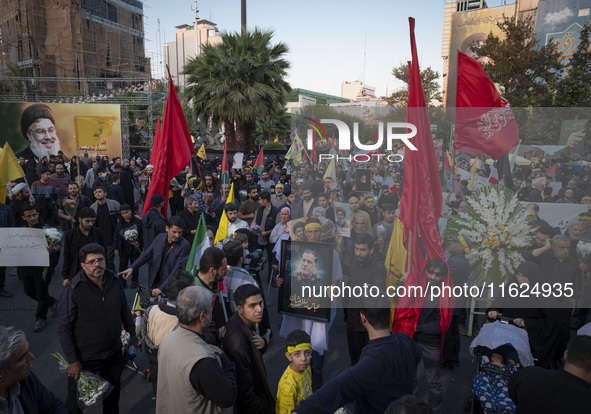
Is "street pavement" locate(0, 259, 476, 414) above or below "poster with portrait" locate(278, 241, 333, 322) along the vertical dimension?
below

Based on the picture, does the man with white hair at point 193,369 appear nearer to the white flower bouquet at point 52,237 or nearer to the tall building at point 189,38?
the white flower bouquet at point 52,237

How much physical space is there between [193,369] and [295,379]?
3.20ft

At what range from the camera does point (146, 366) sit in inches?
191

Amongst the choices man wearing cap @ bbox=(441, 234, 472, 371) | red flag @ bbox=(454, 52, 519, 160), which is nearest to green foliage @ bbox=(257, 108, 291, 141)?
red flag @ bbox=(454, 52, 519, 160)

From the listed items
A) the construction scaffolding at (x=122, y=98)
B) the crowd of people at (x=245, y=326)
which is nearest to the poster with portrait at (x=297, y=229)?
the crowd of people at (x=245, y=326)

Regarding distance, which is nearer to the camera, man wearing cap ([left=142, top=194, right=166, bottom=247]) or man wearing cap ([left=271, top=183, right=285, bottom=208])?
man wearing cap ([left=142, top=194, right=166, bottom=247])

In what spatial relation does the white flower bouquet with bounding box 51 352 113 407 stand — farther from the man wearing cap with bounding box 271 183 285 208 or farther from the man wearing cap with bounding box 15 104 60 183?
the man wearing cap with bounding box 15 104 60 183

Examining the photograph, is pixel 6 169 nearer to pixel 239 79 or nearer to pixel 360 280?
pixel 360 280

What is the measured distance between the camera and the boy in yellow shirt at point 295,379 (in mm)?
2998

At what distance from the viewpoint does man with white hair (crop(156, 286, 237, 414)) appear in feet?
7.70

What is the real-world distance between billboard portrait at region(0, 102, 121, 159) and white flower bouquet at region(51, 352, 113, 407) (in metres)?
21.5

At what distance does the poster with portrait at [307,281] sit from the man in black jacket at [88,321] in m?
1.70

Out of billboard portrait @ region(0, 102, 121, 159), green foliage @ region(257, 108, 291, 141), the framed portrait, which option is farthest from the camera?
green foliage @ region(257, 108, 291, 141)

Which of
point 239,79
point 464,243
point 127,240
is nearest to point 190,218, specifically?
point 127,240
